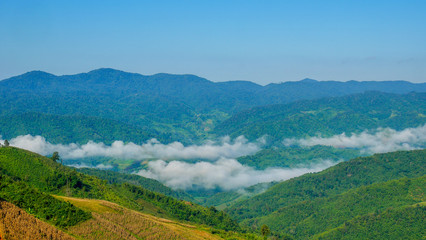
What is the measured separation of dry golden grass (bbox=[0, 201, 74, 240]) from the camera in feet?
123

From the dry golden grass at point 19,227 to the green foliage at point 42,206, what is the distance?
16236 mm

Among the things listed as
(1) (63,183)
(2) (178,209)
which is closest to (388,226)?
(2) (178,209)

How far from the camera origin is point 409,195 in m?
198

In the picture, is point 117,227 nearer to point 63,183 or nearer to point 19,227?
point 19,227

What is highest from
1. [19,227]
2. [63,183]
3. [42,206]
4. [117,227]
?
[19,227]

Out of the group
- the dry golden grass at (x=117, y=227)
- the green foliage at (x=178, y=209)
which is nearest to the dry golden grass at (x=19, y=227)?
the dry golden grass at (x=117, y=227)

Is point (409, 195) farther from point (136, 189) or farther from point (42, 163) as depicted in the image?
point (42, 163)

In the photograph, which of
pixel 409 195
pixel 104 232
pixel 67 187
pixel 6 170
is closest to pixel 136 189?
pixel 67 187

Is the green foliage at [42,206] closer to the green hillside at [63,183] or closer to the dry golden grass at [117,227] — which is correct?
the dry golden grass at [117,227]

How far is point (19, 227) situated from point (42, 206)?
2439 centimetres

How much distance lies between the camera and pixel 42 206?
62.9m

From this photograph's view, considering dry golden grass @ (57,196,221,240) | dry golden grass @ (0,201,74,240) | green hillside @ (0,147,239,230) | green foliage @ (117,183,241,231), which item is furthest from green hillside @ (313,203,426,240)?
dry golden grass @ (0,201,74,240)

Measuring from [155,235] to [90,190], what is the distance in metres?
49.3

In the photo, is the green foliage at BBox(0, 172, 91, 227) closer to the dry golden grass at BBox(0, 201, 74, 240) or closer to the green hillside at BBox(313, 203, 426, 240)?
the dry golden grass at BBox(0, 201, 74, 240)
